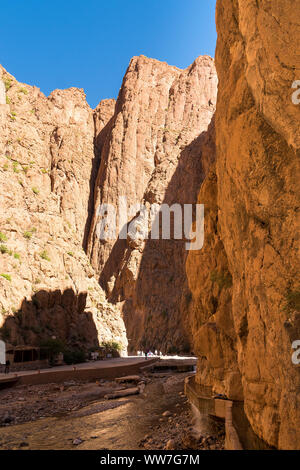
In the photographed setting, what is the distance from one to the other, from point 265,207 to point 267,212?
0.42ft

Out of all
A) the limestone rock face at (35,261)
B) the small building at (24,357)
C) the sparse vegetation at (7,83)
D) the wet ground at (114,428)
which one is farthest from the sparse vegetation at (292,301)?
the sparse vegetation at (7,83)

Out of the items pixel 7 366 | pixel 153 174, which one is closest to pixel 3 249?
pixel 7 366

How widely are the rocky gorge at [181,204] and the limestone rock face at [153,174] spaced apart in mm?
243

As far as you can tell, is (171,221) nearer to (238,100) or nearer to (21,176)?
(21,176)

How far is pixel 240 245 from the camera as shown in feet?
30.7

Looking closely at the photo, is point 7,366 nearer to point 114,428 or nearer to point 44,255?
point 44,255

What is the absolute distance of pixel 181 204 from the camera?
57.6 meters

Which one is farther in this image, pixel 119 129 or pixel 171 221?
pixel 119 129

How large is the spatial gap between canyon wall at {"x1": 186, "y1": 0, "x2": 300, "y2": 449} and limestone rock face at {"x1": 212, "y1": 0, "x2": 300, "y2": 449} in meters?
0.02

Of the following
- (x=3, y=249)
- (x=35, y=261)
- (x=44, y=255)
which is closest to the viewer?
(x=3, y=249)

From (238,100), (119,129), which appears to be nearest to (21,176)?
(119,129)

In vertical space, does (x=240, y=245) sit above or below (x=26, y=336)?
above

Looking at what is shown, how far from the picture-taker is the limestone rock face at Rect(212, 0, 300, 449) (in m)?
6.39

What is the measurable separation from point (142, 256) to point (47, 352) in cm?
3044
